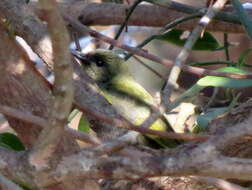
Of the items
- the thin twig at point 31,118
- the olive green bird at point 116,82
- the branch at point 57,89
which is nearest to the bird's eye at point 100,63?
the olive green bird at point 116,82

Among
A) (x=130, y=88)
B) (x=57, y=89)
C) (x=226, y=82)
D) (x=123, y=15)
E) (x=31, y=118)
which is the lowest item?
(x=130, y=88)

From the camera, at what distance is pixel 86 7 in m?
1.80

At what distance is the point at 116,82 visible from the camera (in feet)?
6.22

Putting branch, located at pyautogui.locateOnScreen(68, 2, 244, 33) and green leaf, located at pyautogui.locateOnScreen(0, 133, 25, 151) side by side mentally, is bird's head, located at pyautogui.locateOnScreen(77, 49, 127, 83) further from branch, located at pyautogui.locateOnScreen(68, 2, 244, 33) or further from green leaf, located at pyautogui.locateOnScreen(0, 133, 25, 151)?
green leaf, located at pyautogui.locateOnScreen(0, 133, 25, 151)

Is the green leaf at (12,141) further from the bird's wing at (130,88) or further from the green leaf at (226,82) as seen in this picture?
the bird's wing at (130,88)

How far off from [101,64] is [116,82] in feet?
0.25

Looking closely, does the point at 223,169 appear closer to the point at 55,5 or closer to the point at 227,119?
the point at 55,5

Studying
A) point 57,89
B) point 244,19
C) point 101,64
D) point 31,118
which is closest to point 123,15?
point 101,64

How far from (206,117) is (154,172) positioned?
54 centimetres

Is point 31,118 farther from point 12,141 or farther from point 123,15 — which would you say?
point 123,15

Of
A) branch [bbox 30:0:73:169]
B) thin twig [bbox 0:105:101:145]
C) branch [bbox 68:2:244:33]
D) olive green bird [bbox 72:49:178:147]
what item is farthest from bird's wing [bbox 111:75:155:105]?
branch [bbox 30:0:73:169]

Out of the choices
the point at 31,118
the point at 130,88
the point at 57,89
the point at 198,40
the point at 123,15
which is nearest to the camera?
the point at 57,89

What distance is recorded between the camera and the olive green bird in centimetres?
174

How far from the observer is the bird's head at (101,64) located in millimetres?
1888
